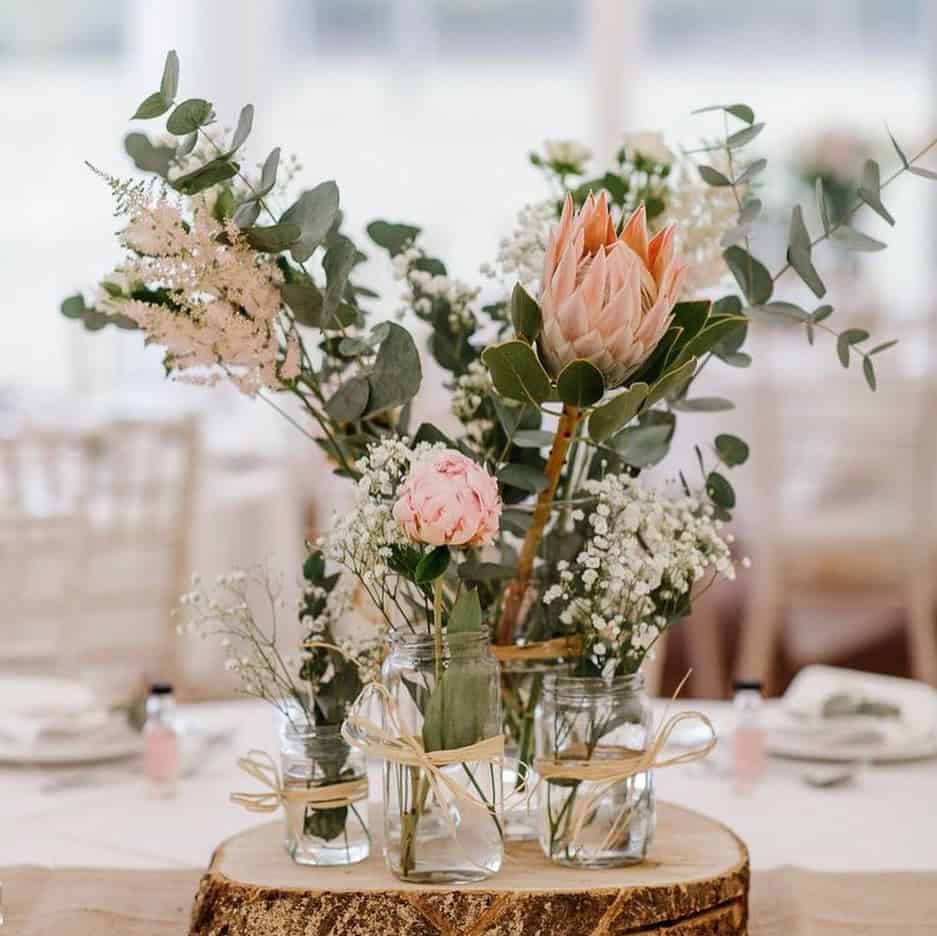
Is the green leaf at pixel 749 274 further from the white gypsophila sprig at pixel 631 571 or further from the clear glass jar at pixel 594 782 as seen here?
the clear glass jar at pixel 594 782

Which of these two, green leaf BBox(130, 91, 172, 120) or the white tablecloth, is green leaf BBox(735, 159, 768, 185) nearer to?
green leaf BBox(130, 91, 172, 120)

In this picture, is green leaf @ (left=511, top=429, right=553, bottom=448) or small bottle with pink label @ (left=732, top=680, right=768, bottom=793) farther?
small bottle with pink label @ (left=732, top=680, right=768, bottom=793)

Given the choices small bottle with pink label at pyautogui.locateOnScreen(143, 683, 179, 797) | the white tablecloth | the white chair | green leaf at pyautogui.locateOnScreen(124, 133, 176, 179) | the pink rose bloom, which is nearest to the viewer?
the pink rose bloom

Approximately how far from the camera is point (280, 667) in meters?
1.12

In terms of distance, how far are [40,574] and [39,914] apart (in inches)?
67.8

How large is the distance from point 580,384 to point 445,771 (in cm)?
26

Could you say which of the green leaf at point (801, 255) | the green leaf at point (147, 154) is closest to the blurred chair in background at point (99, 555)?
the green leaf at point (147, 154)

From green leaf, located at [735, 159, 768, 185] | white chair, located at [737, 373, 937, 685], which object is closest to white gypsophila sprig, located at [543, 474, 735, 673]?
green leaf, located at [735, 159, 768, 185]

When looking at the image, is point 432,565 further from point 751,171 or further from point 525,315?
Answer: point 751,171

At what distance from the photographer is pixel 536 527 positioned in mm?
1105

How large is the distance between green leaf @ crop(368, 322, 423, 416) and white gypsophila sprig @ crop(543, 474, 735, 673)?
0.14 m

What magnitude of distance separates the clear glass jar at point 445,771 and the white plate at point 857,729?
24.7 inches

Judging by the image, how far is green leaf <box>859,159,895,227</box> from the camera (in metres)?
1.10

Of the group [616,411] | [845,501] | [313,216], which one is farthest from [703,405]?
[845,501]
